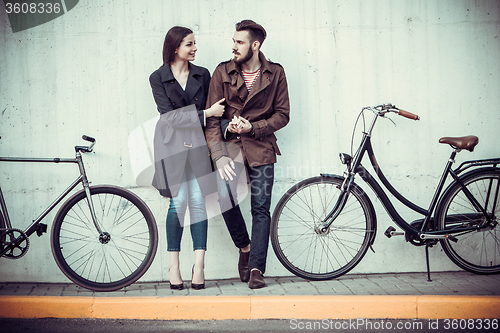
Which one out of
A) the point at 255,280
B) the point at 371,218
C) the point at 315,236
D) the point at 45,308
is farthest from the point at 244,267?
the point at 45,308

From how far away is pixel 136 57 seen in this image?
423 cm

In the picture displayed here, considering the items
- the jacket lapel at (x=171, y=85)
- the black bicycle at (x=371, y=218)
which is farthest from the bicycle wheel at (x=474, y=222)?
the jacket lapel at (x=171, y=85)

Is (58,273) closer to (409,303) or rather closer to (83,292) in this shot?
(83,292)

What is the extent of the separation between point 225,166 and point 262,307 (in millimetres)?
1185

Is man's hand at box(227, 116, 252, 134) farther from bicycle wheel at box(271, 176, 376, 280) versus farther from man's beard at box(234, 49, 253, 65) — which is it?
bicycle wheel at box(271, 176, 376, 280)

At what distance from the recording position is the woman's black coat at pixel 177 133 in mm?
3740

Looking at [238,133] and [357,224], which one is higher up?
[238,133]

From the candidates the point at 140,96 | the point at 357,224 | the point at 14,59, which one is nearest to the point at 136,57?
the point at 140,96

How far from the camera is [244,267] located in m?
4.06

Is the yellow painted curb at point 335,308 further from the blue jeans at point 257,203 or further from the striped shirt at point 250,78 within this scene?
the striped shirt at point 250,78

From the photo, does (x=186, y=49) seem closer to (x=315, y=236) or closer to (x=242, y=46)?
(x=242, y=46)

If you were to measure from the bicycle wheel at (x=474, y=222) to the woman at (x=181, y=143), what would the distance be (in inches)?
85.5

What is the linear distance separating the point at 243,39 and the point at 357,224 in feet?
6.90

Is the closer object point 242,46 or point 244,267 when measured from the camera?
point 242,46
